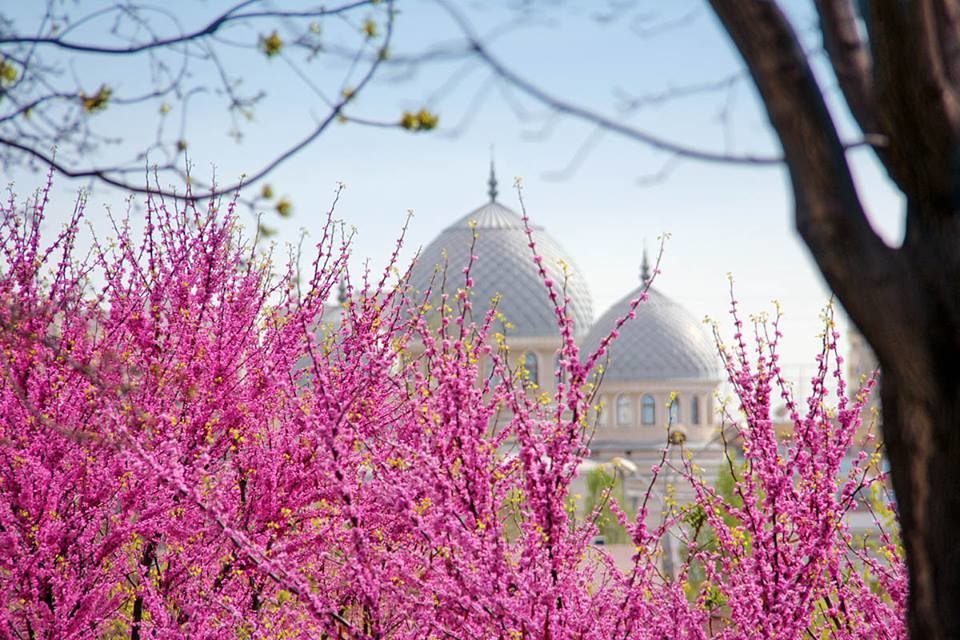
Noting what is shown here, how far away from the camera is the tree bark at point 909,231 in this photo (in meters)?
2.63

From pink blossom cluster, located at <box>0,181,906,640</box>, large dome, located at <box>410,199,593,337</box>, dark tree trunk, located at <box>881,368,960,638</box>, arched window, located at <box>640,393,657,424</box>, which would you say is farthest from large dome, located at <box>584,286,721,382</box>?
dark tree trunk, located at <box>881,368,960,638</box>

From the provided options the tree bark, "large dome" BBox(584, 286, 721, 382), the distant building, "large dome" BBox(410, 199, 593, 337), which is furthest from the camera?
"large dome" BBox(584, 286, 721, 382)

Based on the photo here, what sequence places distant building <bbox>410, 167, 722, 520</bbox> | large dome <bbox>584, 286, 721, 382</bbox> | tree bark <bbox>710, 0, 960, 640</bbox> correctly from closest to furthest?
tree bark <bbox>710, 0, 960, 640</bbox>
distant building <bbox>410, 167, 722, 520</bbox>
large dome <bbox>584, 286, 721, 382</bbox>

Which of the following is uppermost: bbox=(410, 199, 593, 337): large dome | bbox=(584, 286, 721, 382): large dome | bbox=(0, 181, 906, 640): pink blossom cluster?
bbox=(410, 199, 593, 337): large dome

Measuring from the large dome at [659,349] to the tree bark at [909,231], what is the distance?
47271 millimetres

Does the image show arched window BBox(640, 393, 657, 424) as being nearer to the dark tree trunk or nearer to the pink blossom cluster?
the pink blossom cluster

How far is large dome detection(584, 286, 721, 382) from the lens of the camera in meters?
50.7

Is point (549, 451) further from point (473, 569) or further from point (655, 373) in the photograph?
point (655, 373)

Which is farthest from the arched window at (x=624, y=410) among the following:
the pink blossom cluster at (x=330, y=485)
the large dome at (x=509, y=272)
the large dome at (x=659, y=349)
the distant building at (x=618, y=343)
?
the pink blossom cluster at (x=330, y=485)

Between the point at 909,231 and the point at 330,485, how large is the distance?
3.59 metres

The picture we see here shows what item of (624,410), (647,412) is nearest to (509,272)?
(624,410)

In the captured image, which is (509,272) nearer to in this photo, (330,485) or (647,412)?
(647,412)

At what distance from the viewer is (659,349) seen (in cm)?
5106

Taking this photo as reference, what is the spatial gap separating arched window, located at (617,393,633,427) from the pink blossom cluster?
44461 mm
